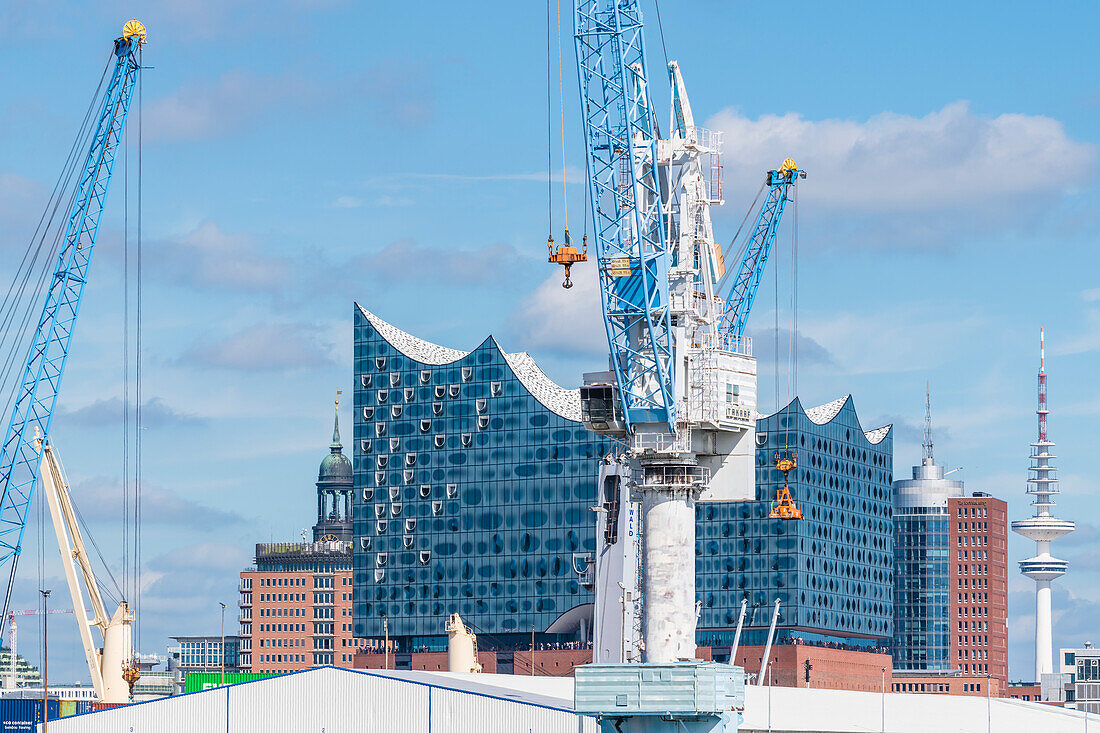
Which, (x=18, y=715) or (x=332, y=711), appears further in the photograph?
(x=18, y=715)

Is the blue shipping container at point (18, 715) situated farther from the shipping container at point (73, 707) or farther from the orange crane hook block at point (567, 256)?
the orange crane hook block at point (567, 256)

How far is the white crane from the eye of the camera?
156625 mm

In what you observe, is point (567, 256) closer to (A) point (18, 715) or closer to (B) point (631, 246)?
(B) point (631, 246)

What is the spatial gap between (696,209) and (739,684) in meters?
29.3

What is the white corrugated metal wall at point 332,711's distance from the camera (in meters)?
114

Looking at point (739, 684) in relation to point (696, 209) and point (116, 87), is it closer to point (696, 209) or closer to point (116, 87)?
point (696, 209)

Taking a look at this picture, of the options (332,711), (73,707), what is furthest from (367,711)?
(73,707)

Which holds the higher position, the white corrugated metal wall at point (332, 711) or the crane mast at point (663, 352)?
the crane mast at point (663, 352)

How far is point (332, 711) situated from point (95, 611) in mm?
51673

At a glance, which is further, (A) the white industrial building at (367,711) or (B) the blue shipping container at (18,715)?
(B) the blue shipping container at (18,715)

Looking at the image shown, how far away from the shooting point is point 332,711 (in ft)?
395

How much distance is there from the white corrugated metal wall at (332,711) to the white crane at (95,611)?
29.4 m

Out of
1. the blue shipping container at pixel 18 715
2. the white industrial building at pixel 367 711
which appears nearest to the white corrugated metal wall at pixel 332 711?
the white industrial building at pixel 367 711

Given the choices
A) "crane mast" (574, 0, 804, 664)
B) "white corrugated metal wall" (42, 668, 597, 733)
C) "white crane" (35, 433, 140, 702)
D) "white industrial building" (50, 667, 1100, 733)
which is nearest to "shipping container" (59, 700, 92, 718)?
"white crane" (35, 433, 140, 702)
